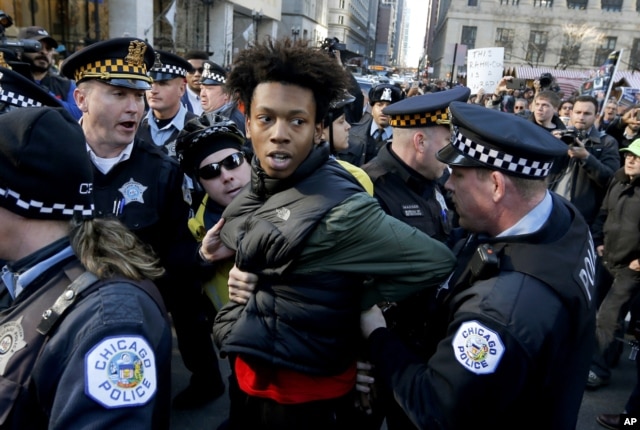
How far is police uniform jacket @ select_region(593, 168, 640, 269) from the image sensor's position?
428 cm

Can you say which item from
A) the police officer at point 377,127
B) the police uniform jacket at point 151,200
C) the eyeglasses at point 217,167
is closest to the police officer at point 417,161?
the eyeglasses at point 217,167

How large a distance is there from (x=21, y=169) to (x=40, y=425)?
74 centimetres

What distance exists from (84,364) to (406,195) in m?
2.18

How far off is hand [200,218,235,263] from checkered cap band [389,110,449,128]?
145 cm

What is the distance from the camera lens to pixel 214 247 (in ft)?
7.79

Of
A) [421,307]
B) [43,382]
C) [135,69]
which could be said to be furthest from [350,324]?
[135,69]

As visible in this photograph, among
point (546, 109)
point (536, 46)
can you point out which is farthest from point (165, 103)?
point (536, 46)

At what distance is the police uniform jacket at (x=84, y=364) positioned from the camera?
4.18ft

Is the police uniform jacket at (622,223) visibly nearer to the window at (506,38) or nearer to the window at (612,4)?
the window at (506,38)

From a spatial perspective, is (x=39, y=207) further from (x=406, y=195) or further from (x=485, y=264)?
(x=406, y=195)

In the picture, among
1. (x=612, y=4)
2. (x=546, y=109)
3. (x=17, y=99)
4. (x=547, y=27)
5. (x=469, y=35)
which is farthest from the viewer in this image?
(x=469, y=35)

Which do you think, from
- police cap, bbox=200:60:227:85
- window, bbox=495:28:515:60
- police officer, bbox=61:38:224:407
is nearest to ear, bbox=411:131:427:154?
police officer, bbox=61:38:224:407

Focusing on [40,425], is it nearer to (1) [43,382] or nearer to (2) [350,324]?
(1) [43,382]

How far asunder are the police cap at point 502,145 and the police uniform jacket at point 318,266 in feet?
1.27
